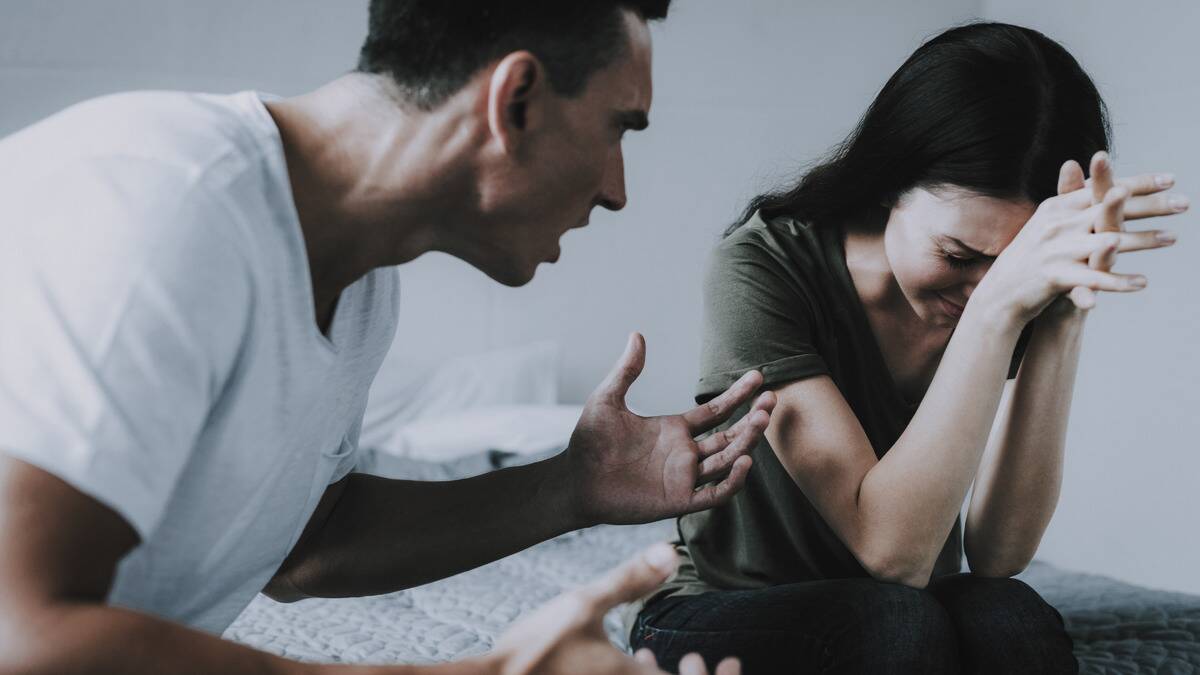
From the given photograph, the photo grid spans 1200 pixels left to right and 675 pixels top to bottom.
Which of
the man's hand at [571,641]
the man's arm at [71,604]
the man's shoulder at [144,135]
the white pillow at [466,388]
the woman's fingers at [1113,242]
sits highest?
the man's shoulder at [144,135]

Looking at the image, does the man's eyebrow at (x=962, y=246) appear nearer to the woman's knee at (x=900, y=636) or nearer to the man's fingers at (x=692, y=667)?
the woman's knee at (x=900, y=636)

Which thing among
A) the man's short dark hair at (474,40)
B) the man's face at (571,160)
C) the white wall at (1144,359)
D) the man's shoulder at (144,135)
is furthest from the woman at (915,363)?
the white wall at (1144,359)

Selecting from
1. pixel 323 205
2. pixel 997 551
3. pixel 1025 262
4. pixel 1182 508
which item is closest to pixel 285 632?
pixel 323 205

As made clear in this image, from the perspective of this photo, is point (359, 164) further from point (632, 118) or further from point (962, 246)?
point (962, 246)

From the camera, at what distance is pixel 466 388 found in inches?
109

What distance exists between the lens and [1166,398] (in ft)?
7.79

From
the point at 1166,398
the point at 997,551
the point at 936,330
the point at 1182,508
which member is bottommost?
the point at 1182,508

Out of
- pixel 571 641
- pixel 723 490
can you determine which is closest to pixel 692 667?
pixel 571 641

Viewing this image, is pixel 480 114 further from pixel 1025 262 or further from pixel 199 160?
pixel 1025 262

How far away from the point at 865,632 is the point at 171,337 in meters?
0.71

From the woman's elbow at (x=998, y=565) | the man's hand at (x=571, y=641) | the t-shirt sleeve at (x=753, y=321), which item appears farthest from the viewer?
the woman's elbow at (x=998, y=565)

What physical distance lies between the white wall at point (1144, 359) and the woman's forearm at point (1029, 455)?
4.60ft

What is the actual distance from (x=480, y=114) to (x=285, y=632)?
851 millimetres

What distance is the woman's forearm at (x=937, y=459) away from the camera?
1.01 metres
